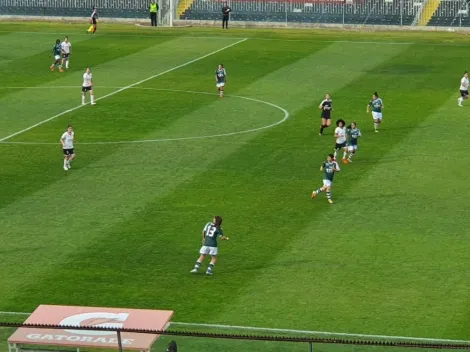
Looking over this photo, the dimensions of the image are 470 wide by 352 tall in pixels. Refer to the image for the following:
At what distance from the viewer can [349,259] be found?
33.9m

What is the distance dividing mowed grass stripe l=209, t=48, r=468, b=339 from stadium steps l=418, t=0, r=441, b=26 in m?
36.6

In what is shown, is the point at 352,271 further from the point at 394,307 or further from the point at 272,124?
the point at 272,124

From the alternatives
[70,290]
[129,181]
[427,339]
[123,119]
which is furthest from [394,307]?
[123,119]

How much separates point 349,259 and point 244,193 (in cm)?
769

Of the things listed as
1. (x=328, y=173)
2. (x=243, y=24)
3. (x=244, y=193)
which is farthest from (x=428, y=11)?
(x=328, y=173)

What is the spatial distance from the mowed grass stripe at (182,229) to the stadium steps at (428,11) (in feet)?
119

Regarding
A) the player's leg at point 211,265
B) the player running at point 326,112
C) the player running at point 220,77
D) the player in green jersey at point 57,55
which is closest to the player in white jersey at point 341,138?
the player running at point 326,112

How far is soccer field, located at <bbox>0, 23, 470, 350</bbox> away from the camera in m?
31.2

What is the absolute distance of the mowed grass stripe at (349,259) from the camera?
29.8 m

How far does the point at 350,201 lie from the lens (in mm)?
39906

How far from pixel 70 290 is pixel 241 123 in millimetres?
21779

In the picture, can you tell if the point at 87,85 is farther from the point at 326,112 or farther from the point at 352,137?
the point at 352,137

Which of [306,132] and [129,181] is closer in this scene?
[129,181]

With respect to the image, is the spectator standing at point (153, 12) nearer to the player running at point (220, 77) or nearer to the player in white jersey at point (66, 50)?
the player in white jersey at point (66, 50)
